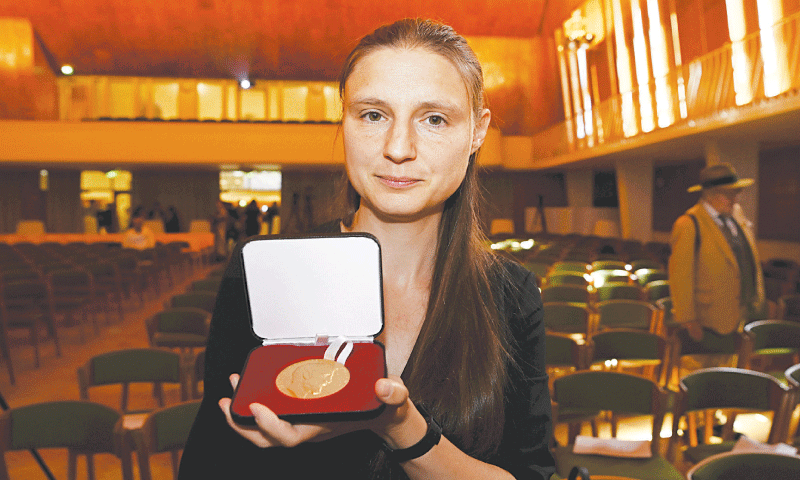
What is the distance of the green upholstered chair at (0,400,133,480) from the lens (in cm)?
272

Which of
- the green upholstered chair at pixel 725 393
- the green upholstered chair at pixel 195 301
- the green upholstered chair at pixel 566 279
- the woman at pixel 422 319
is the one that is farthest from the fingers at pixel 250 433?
the green upholstered chair at pixel 566 279

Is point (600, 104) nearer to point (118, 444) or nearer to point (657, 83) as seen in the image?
point (657, 83)

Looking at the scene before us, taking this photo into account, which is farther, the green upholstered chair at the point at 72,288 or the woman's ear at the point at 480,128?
the green upholstered chair at the point at 72,288

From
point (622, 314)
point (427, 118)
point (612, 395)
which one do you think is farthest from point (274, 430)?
point (622, 314)

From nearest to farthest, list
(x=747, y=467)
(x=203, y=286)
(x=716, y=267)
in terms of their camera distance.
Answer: (x=747, y=467)
(x=716, y=267)
(x=203, y=286)

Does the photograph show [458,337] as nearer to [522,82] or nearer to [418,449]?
[418,449]

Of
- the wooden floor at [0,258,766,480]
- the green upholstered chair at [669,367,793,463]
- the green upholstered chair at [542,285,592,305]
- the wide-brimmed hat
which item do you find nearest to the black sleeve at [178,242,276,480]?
the green upholstered chair at [669,367,793,463]

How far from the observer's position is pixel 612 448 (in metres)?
3.04

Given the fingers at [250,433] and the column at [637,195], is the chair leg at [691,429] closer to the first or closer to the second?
the fingers at [250,433]

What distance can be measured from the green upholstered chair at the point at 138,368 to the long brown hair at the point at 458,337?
3.15 m

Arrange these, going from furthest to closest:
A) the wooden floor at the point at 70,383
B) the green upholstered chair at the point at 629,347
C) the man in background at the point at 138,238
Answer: the man in background at the point at 138,238 < the green upholstered chair at the point at 629,347 < the wooden floor at the point at 70,383

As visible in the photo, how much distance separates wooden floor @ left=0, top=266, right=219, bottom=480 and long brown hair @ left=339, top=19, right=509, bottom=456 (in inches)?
139

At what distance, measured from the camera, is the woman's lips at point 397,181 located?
0.99m

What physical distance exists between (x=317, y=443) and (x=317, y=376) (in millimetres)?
223
